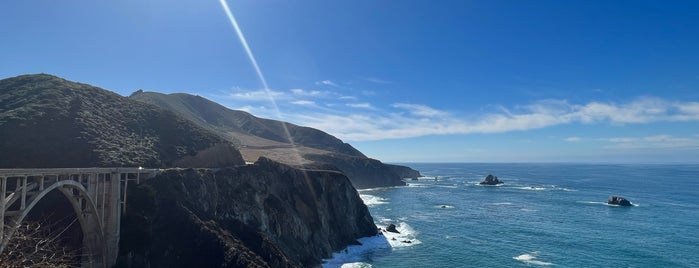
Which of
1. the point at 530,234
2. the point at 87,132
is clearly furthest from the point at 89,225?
the point at 530,234

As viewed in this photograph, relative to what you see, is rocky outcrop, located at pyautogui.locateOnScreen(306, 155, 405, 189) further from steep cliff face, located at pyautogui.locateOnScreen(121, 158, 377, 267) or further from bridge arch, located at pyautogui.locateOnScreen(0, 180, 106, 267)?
bridge arch, located at pyautogui.locateOnScreen(0, 180, 106, 267)

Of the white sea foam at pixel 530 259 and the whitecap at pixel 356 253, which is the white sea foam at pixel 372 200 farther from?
the white sea foam at pixel 530 259

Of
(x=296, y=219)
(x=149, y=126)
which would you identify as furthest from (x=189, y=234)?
(x=149, y=126)

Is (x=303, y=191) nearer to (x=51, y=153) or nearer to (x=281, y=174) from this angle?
(x=281, y=174)

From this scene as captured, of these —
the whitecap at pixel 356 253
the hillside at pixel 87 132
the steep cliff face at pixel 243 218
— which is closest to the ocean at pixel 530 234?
the whitecap at pixel 356 253

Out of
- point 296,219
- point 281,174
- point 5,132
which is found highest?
point 5,132
